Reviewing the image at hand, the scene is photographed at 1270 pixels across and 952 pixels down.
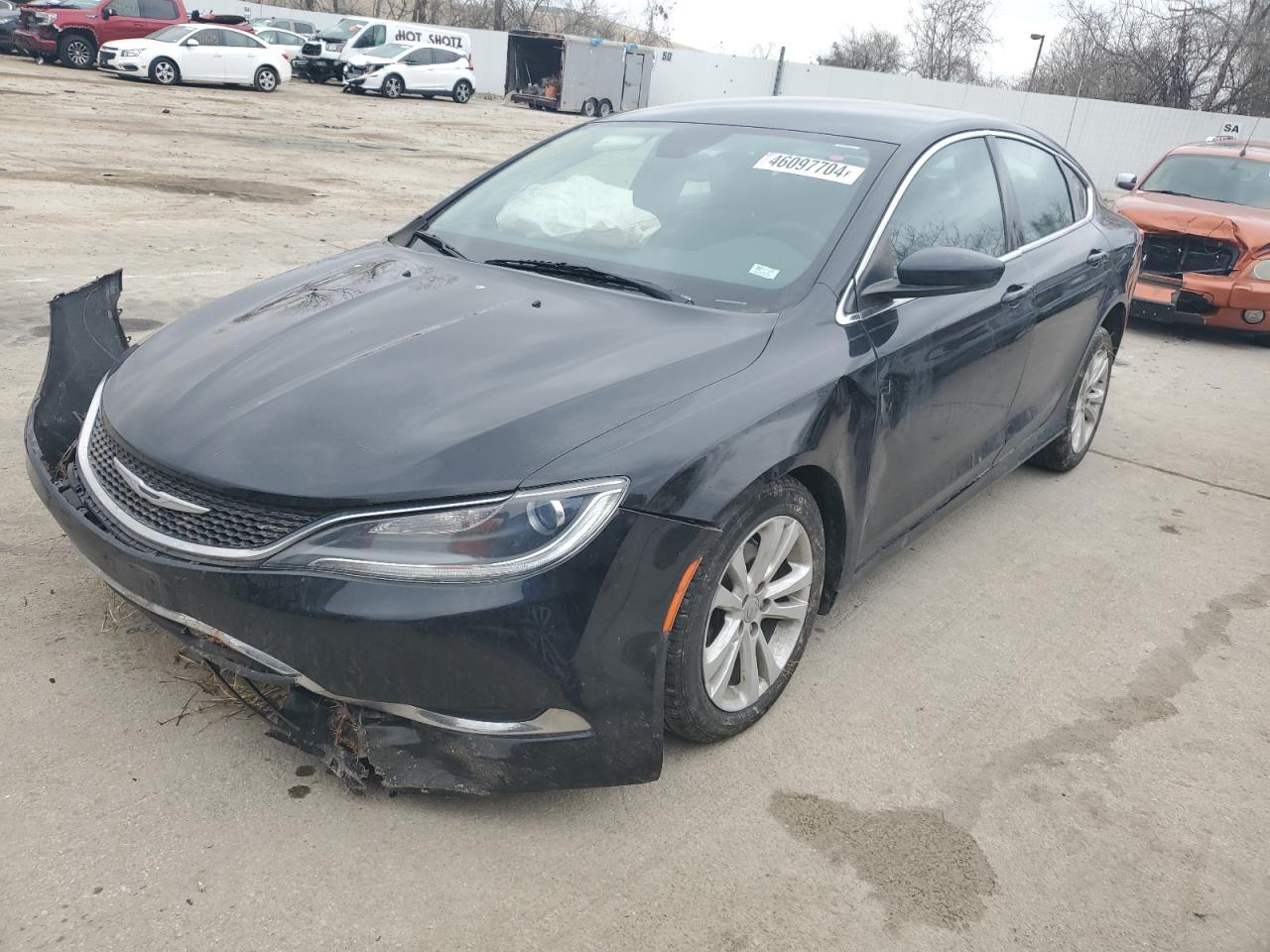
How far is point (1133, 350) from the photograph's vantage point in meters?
8.47

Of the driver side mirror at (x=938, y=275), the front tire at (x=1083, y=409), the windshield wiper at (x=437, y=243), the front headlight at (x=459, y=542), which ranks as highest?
the driver side mirror at (x=938, y=275)

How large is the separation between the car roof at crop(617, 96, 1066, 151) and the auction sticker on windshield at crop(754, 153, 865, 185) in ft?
0.69

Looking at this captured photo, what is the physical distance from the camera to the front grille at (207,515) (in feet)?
7.56

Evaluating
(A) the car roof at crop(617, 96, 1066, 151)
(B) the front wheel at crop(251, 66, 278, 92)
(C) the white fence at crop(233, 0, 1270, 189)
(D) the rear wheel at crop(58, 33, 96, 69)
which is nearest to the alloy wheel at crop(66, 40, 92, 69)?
(D) the rear wheel at crop(58, 33, 96, 69)

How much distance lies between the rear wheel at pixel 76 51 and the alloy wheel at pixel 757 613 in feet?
91.3

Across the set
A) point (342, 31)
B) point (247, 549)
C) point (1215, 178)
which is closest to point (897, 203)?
point (247, 549)

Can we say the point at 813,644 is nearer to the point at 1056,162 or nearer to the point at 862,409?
the point at 862,409

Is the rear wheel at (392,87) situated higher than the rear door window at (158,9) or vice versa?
the rear door window at (158,9)

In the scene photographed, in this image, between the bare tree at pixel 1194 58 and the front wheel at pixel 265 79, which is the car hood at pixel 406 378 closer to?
the front wheel at pixel 265 79

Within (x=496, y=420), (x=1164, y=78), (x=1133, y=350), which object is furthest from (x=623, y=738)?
(x=1164, y=78)

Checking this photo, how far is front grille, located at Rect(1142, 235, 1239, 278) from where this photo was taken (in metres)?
8.61

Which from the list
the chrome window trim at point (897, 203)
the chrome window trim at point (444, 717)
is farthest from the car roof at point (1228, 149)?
the chrome window trim at point (444, 717)

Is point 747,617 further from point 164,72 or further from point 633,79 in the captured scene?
point 633,79

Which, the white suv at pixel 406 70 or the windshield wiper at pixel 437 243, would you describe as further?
the white suv at pixel 406 70
